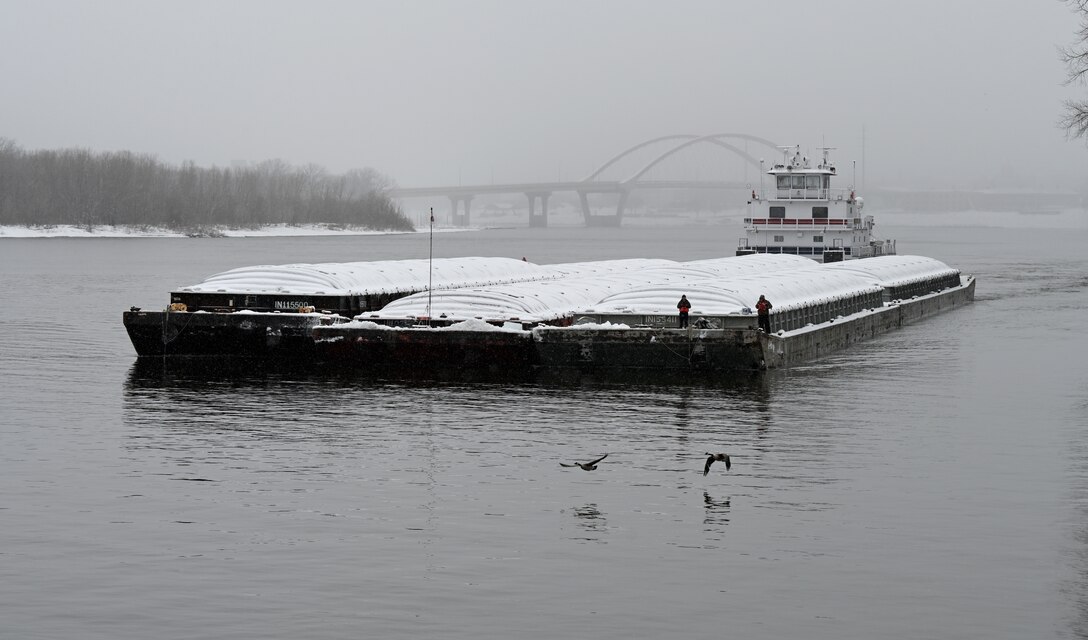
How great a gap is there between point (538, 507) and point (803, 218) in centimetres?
5278

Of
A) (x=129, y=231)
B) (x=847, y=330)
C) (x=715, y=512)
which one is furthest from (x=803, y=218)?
(x=129, y=231)

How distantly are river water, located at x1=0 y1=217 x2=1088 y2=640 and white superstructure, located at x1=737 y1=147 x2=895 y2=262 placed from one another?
33084 millimetres

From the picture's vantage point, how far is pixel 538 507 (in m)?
19.4

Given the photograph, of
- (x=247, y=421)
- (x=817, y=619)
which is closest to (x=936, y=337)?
(x=247, y=421)

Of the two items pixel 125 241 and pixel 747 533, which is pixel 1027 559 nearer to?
pixel 747 533

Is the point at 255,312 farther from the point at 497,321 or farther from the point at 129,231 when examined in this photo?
the point at 129,231

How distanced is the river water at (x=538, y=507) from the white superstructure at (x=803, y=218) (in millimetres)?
33084

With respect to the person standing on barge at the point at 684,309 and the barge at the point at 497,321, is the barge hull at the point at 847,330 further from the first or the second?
the person standing on barge at the point at 684,309

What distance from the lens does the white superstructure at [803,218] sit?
228ft

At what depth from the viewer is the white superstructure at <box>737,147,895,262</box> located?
228ft

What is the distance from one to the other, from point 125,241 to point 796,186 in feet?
323

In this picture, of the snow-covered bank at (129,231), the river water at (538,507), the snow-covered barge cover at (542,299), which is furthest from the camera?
the snow-covered bank at (129,231)

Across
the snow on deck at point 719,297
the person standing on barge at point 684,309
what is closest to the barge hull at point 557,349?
the person standing on barge at point 684,309

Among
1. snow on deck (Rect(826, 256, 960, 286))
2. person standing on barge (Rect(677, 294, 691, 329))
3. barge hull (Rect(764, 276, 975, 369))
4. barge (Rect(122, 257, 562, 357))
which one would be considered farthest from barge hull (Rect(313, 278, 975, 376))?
snow on deck (Rect(826, 256, 960, 286))
